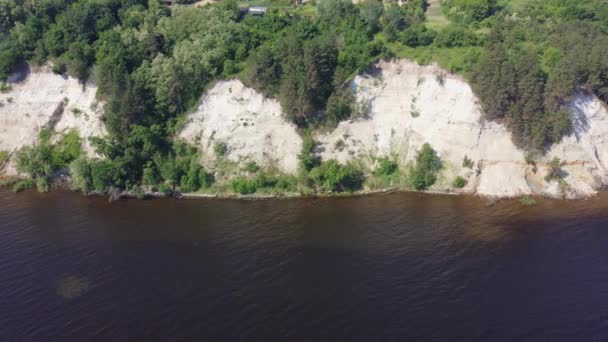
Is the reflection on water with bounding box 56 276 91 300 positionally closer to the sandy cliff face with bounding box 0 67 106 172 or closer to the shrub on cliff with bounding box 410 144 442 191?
the sandy cliff face with bounding box 0 67 106 172

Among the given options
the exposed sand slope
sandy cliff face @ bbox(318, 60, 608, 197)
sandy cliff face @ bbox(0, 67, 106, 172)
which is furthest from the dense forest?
sandy cliff face @ bbox(0, 67, 106, 172)

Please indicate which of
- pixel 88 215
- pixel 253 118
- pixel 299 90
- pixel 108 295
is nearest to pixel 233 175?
pixel 253 118

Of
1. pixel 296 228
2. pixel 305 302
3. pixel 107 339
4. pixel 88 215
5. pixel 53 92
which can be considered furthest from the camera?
pixel 53 92

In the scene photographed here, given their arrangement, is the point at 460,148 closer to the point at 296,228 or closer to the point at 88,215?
the point at 296,228

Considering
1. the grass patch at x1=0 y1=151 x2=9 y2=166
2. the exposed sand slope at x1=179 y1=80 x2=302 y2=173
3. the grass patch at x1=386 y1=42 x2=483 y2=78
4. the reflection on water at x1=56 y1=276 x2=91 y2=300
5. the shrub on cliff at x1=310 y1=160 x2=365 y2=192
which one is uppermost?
the grass patch at x1=386 y1=42 x2=483 y2=78

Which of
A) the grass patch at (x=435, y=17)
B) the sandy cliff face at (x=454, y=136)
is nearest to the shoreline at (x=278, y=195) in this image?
the sandy cliff face at (x=454, y=136)

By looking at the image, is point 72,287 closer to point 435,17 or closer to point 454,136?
point 454,136
